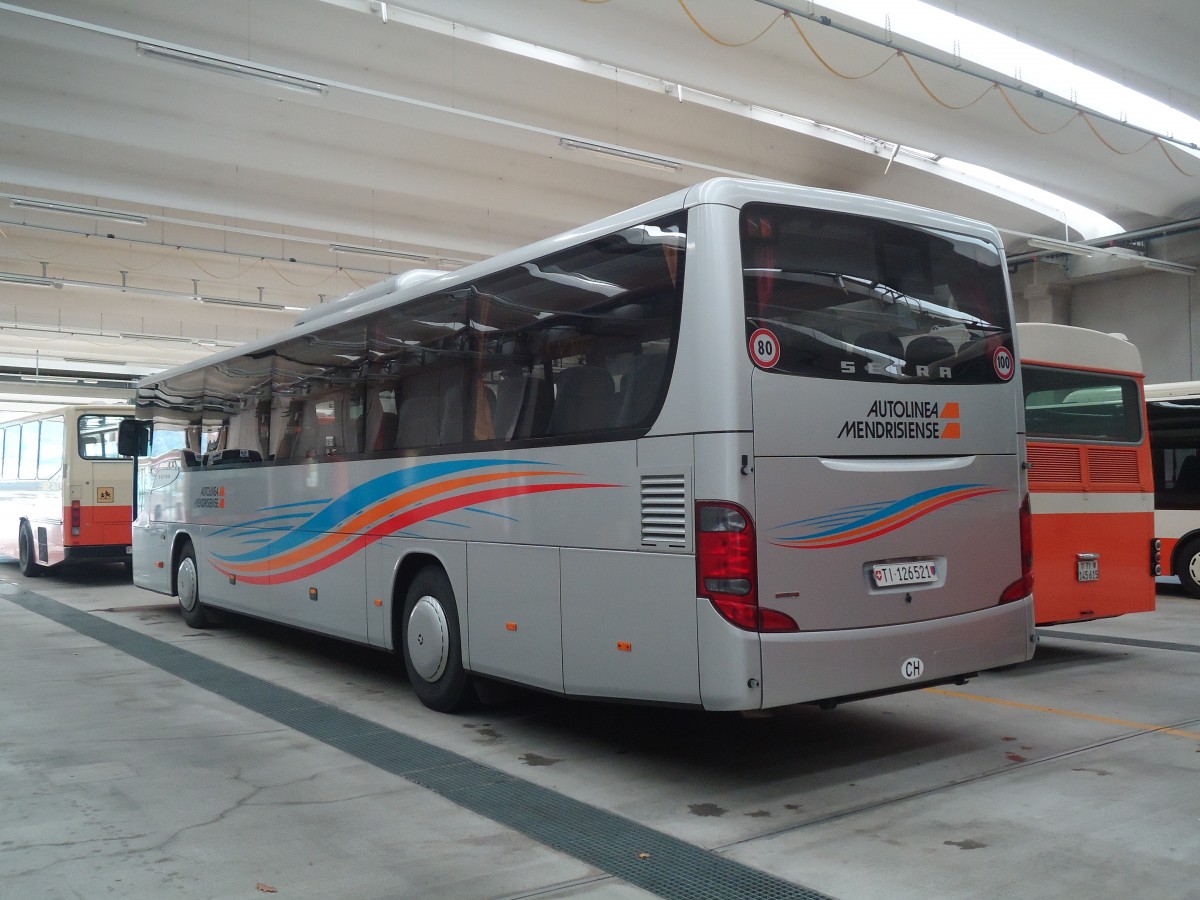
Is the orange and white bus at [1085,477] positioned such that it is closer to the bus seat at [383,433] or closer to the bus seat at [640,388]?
the bus seat at [640,388]

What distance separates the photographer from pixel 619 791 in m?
5.40

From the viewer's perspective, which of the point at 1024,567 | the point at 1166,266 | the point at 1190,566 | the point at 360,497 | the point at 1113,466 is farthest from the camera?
the point at 1166,266

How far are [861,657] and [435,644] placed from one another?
302cm

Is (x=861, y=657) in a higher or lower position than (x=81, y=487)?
lower

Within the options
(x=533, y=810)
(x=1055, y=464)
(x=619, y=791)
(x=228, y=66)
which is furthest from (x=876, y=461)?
(x=228, y=66)

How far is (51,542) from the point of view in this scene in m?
17.3

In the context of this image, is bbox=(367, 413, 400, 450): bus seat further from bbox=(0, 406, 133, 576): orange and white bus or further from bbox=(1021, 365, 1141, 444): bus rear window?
bbox=(0, 406, 133, 576): orange and white bus

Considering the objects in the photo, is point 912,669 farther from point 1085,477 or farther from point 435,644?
point 1085,477

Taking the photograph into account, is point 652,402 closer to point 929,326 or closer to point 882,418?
point 882,418

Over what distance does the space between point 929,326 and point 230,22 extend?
30.8 feet

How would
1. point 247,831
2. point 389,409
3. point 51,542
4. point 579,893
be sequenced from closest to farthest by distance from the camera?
1. point 579,893
2. point 247,831
3. point 389,409
4. point 51,542

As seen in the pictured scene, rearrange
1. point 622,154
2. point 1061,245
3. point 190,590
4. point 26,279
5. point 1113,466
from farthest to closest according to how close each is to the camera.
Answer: point 26,279 → point 1061,245 → point 622,154 → point 190,590 → point 1113,466

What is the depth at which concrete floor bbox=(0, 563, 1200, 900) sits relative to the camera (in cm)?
419

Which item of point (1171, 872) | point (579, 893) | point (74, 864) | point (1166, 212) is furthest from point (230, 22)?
point (1166, 212)
